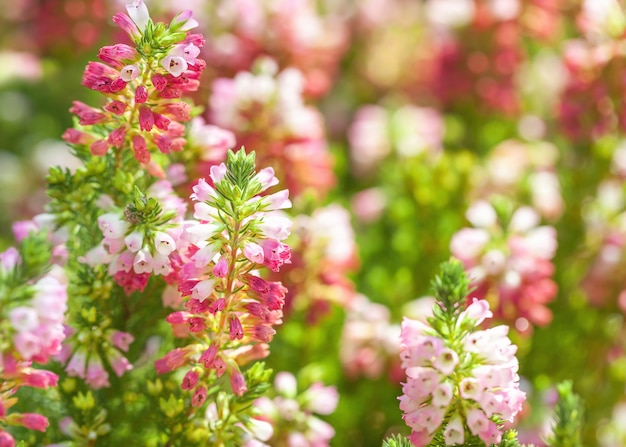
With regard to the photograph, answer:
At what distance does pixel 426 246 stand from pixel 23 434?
2.18 ft

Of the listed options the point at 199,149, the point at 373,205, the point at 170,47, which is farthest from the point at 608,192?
the point at 170,47

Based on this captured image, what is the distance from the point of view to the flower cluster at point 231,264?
26.9 inches

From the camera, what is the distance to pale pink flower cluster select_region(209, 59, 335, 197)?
115 centimetres

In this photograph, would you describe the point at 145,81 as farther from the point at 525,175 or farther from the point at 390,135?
the point at 390,135

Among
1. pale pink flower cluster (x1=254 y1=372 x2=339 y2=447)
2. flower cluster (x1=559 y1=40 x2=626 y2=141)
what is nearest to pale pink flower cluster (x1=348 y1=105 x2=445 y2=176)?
flower cluster (x1=559 y1=40 x2=626 y2=141)

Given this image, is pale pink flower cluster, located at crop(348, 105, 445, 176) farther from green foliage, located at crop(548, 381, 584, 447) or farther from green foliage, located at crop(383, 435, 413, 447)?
green foliage, located at crop(383, 435, 413, 447)

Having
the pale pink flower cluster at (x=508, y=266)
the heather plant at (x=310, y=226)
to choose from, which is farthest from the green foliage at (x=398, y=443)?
the pale pink flower cluster at (x=508, y=266)

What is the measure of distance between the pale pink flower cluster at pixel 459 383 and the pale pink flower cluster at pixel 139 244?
0.71 feet

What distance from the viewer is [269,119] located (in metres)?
1.16

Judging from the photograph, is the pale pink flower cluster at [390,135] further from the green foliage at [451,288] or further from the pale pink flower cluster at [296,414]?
the green foliage at [451,288]

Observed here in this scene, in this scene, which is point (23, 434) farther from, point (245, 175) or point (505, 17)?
point (505, 17)

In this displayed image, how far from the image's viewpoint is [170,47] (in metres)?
0.70

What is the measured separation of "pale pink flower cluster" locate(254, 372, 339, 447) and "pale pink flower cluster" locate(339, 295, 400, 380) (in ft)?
0.66

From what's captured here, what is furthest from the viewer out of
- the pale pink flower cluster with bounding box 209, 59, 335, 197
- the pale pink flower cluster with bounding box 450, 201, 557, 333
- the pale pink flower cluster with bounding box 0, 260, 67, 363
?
the pale pink flower cluster with bounding box 209, 59, 335, 197
